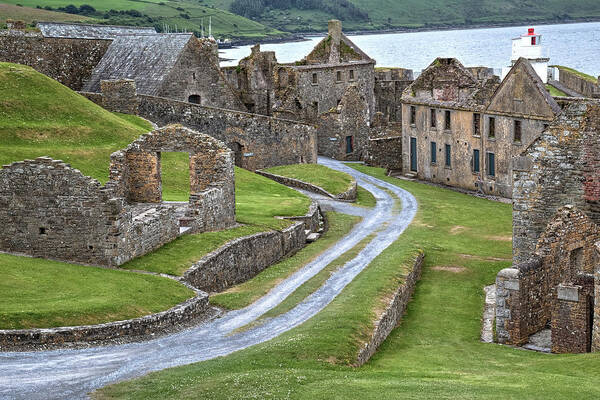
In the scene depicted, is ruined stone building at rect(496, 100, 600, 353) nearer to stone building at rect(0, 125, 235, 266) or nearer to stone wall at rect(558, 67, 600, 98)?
stone building at rect(0, 125, 235, 266)

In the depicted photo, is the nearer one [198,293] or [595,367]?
[595,367]

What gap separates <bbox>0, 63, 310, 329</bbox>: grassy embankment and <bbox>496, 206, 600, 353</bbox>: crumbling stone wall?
9.73 metres

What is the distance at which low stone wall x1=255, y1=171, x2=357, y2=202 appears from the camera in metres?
60.9

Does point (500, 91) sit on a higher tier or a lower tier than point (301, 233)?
higher

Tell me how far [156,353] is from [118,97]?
3954cm

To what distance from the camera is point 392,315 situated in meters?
33.1

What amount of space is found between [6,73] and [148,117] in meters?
16.1

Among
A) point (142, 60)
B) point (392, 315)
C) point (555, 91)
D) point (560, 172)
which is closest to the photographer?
point (392, 315)

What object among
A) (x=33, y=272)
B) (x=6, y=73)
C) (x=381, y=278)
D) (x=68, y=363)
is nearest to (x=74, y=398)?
(x=68, y=363)

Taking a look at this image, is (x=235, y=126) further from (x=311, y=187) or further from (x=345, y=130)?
(x=345, y=130)

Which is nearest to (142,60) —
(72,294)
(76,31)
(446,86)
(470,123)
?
(76,31)

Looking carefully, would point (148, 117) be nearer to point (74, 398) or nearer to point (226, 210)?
point (226, 210)

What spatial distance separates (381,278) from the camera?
36844 millimetres

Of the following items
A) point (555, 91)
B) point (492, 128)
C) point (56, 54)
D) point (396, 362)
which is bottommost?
point (396, 362)
